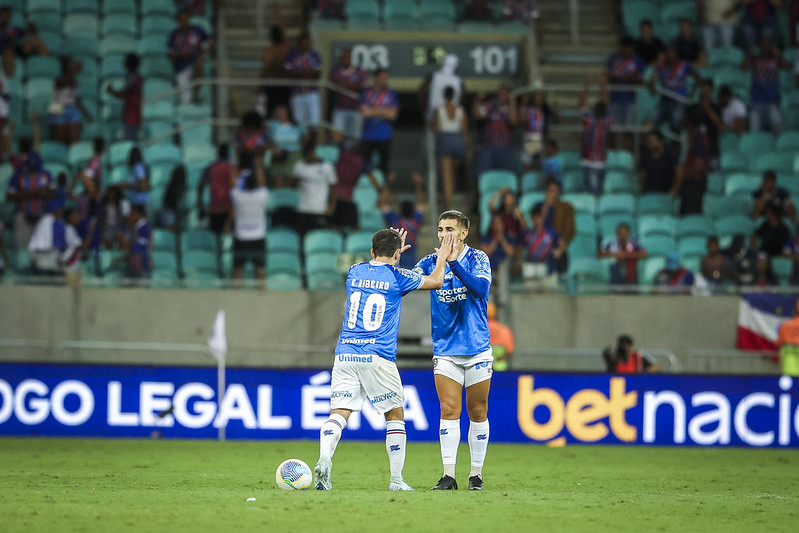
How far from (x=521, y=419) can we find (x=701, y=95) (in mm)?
8259

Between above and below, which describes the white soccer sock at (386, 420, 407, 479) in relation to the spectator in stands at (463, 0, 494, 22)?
below

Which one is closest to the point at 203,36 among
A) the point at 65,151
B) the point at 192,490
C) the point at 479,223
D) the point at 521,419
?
the point at 65,151

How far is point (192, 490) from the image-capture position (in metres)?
9.45

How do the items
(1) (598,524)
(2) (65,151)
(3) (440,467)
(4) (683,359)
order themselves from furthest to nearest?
(2) (65,151), (4) (683,359), (3) (440,467), (1) (598,524)

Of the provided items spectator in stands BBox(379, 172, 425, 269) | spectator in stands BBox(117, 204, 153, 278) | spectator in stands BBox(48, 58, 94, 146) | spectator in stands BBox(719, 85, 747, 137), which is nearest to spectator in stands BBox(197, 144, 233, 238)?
spectator in stands BBox(117, 204, 153, 278)

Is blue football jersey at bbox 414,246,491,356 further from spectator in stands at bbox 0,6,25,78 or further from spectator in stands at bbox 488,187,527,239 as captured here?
spectator in stands at bbox 0,6,25,78

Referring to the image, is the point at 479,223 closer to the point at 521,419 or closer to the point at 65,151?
the point at 521,419

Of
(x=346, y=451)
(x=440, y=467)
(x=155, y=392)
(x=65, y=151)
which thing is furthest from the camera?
(x=65, y=151)

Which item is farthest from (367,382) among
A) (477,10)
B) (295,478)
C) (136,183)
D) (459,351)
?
(477,10)

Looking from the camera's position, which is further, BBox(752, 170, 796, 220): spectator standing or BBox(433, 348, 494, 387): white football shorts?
BBox(752, 170, 796, 220): spectator standing

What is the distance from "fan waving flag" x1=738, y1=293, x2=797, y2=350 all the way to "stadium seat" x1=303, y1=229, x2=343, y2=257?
6175 mm

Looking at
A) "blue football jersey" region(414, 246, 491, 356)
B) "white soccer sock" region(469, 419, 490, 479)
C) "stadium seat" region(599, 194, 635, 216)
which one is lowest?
"white soccer sock" region(469, 419, 490, 479)

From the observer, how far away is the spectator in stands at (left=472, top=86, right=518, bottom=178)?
2033 cm

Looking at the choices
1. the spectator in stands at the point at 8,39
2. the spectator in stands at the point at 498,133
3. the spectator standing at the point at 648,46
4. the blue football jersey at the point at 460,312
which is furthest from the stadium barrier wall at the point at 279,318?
the blue football jersey at the point at 460,312
